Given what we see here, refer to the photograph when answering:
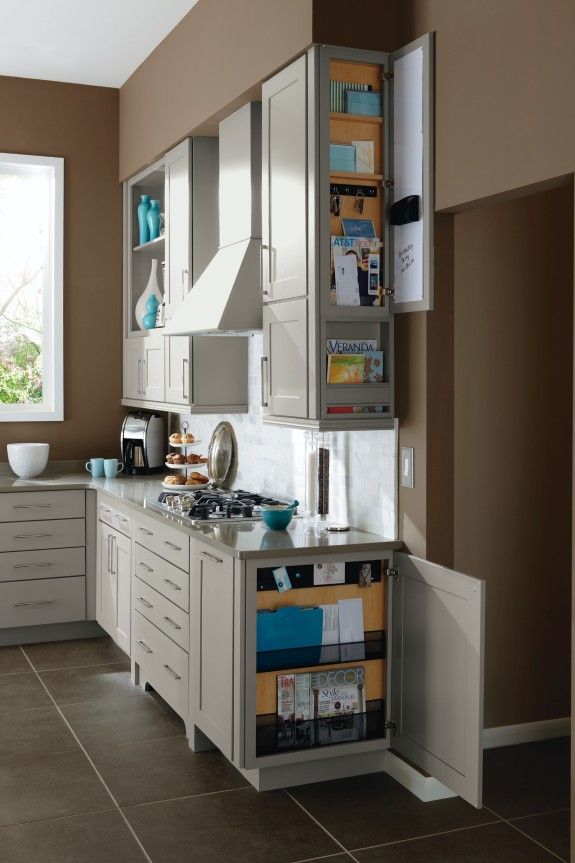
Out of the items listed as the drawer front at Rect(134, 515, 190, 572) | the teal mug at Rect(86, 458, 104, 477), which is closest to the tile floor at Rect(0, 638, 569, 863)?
the drawer front at Rect(134, 515, 190, 572)

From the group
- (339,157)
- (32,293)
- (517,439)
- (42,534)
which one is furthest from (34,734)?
(32,293)

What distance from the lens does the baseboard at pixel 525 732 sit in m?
3.65

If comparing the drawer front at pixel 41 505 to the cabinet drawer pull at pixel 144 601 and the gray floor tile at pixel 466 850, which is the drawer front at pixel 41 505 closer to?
the cabinet drawer pull at pixel 144 601

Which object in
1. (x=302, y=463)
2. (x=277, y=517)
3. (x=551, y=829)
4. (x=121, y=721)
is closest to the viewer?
(x=551, y=829)

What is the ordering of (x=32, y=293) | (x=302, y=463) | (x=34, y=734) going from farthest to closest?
1. (x=32, y=293)
2. (x=302, y=463)
3. (x=34, y=734)

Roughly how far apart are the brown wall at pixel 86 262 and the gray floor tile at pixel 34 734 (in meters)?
1.99

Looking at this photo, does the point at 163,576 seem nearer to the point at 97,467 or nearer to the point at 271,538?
the point at 271,538

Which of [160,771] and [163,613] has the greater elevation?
[163,613]

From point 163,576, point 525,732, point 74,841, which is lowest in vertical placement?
point 74,841

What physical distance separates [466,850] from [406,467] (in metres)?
1.22

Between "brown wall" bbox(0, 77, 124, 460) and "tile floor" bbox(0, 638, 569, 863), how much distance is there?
2191 millimetres

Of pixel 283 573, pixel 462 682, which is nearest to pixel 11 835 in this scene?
pixel 283 573

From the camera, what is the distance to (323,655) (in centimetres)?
336

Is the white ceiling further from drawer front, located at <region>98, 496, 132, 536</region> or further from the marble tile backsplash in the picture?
drawer front, located at <region>98, 496, 132, 536</region>
